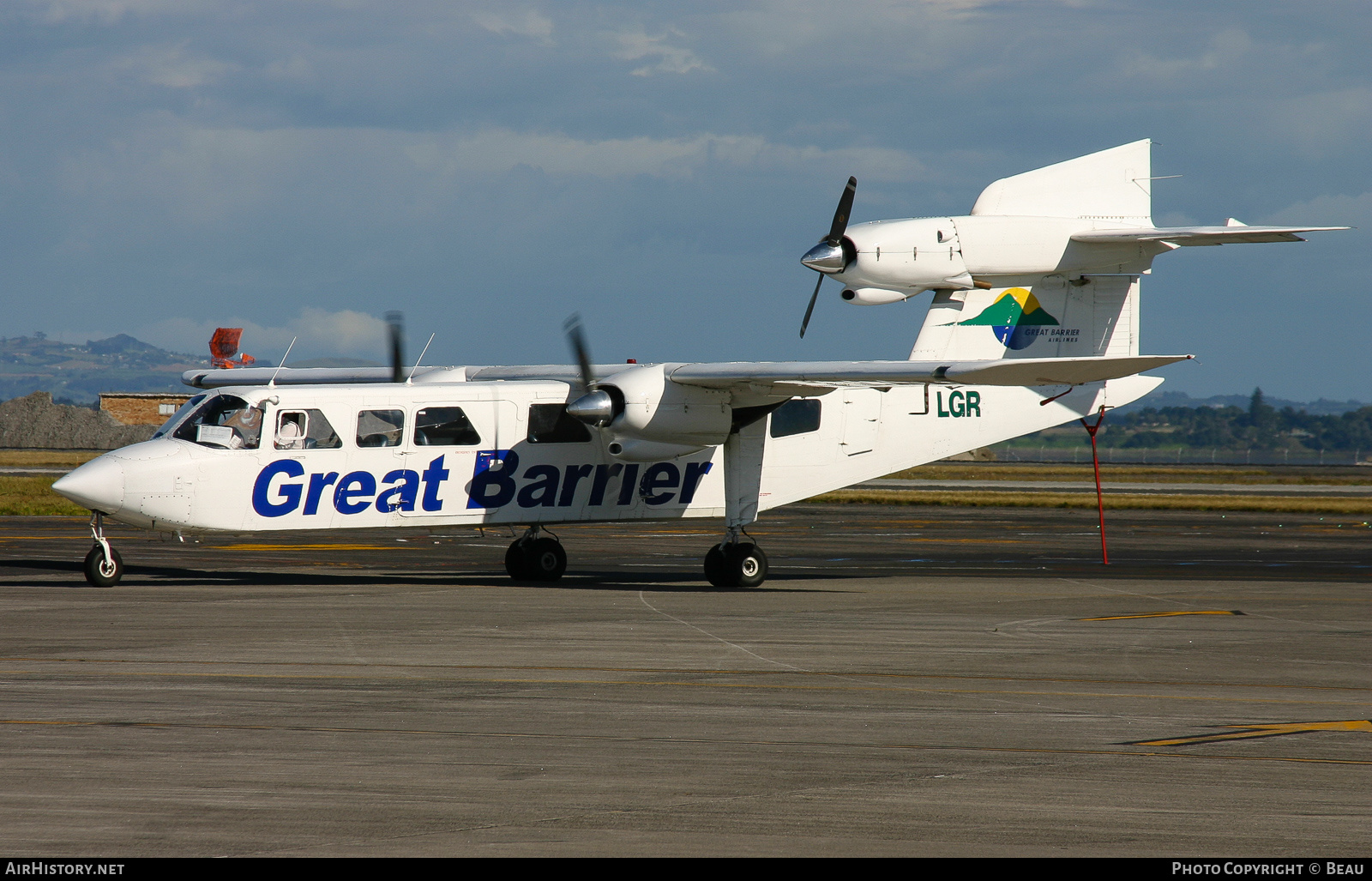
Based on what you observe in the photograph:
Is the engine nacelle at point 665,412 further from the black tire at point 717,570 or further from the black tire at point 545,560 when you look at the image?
the black tire at point 545,560

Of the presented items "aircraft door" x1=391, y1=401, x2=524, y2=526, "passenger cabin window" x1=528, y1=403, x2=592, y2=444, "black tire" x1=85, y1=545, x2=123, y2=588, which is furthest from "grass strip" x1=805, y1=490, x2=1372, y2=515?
"black tire" x1=85, y1=545, x2=123, y2=588

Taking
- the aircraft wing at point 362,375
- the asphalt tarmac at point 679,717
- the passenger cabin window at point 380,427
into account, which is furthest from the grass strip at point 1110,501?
the asphalt tarmac at point 679,717

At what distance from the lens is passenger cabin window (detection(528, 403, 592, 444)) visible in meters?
20.3

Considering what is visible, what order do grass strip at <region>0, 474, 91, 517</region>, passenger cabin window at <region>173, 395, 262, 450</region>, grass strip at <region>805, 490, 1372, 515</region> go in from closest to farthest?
passenger cabin window at <region>173, 395, 262, 450</region>, grass strip at <region>0, 474, 91, 517</region>, grass strip at <region>805, 490, 1372, 515</region>

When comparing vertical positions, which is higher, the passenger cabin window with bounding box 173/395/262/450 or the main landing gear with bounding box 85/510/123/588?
the passenger cabin window with bounding box 173/395/262/450

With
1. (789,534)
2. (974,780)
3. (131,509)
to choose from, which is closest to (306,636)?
(131,509)

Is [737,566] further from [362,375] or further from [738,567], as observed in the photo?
[362,375]

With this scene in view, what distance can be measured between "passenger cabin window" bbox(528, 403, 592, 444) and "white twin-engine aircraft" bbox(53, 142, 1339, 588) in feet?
0.09

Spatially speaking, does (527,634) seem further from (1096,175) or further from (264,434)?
(1096,175)

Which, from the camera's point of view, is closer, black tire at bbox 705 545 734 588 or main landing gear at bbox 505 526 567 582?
black tire at bbox 705 545 734 588

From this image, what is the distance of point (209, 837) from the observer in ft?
21.1

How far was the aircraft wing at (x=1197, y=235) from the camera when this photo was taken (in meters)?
17.8

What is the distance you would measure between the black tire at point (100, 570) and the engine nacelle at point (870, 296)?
11461 millimetres

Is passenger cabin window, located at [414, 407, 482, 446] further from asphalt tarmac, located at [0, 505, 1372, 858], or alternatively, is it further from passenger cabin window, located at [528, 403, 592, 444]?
asphalt tarmac, located at [0, 505, 1372, 858]
